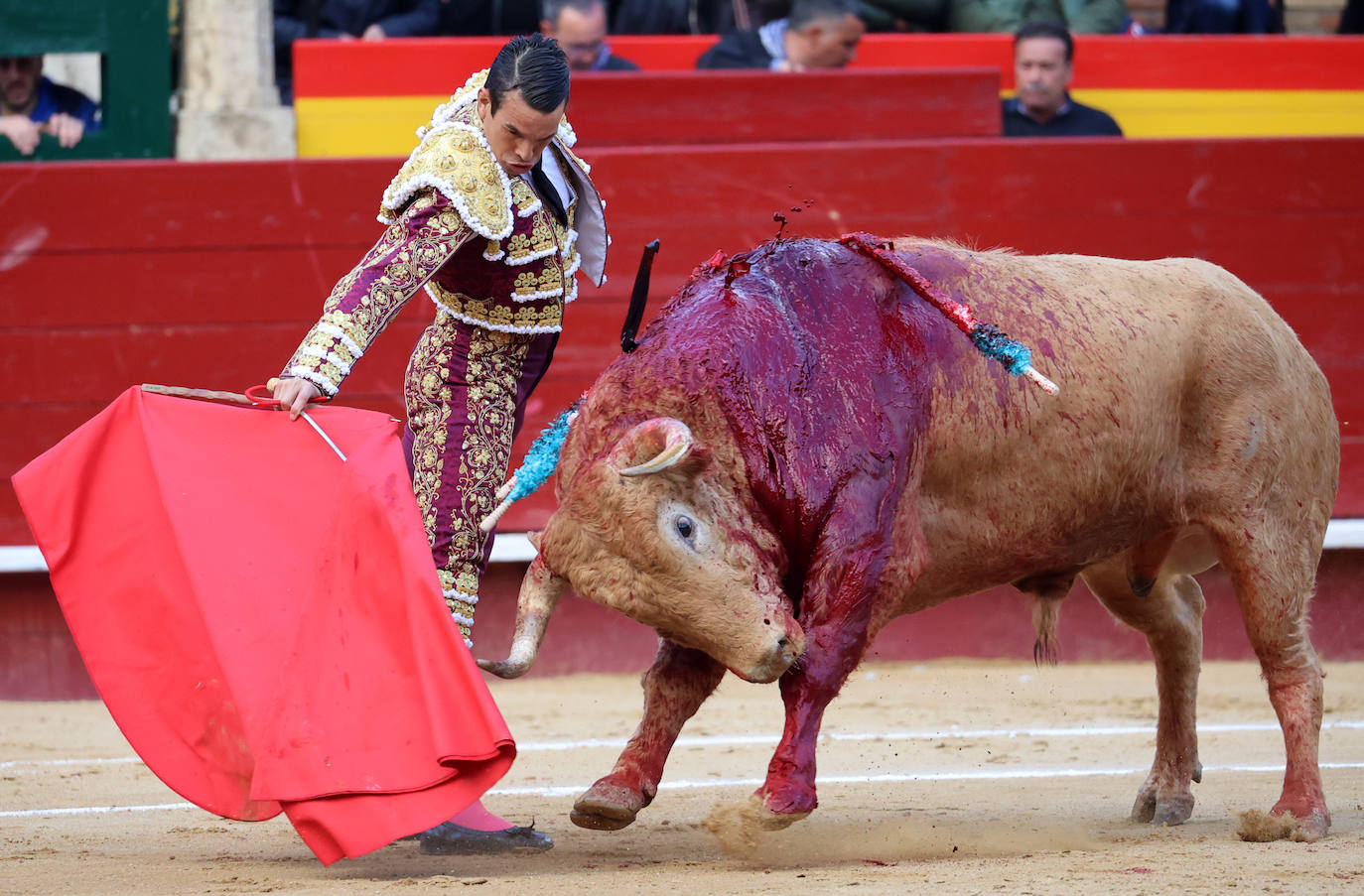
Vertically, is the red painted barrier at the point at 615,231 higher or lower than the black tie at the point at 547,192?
lower

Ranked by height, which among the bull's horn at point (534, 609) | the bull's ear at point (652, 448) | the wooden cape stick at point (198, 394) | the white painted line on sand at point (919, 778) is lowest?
the white painted line on sand at point (919, 778)

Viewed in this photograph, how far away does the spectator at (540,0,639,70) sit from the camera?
21.9 feet

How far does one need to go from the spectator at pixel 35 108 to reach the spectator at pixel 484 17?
5.01 ft

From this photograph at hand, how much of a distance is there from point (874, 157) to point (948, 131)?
1.05ft

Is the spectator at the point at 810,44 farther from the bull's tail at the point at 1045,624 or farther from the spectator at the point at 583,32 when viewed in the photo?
the bull's tail at the point at 1045,624

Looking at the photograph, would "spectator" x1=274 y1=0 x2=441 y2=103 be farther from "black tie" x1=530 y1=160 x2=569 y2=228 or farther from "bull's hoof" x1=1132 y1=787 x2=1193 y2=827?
"bull's hoof" x1=1132 y1=787 x2=1193 y2=827

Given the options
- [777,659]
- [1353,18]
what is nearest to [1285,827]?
[777,659]

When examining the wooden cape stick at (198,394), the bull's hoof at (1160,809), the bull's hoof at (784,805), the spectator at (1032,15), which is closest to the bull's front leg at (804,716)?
the bull's hoof at (784,805)

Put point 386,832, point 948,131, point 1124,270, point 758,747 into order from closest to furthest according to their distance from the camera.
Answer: point 386,832 → point 1124,270 → point 758,747 → point 948,131

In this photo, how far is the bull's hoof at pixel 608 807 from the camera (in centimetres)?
342

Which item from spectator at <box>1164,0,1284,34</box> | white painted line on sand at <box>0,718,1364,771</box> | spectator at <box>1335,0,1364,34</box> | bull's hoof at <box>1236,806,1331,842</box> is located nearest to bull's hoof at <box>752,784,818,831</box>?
bull's hoof at <box>1236,806,1331,842</box>

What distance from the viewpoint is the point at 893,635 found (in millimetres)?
6531

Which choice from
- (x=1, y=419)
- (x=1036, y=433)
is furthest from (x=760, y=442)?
(x=1, y=419)

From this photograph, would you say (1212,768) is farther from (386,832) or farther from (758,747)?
(386,832)
